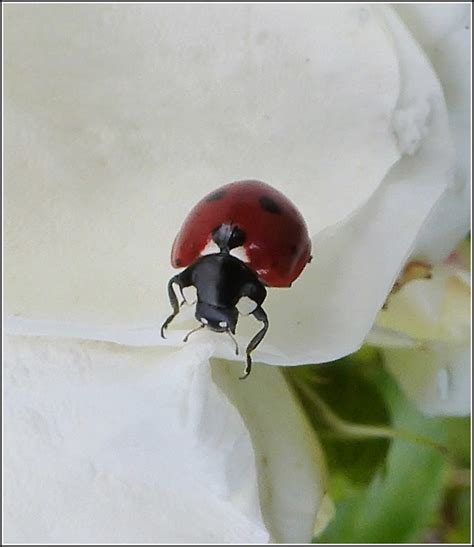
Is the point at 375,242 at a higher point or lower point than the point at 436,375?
higher

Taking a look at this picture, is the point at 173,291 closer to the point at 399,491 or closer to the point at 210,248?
the point at 210,248

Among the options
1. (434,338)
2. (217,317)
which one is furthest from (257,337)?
(434,338)

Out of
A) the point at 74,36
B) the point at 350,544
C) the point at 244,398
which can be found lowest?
the point at 350,544

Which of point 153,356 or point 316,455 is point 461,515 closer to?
point 316,455

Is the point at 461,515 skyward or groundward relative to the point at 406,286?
groundward

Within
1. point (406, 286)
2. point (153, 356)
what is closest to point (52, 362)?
point (153, 356)

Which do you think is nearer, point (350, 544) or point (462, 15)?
point (462, 15)
